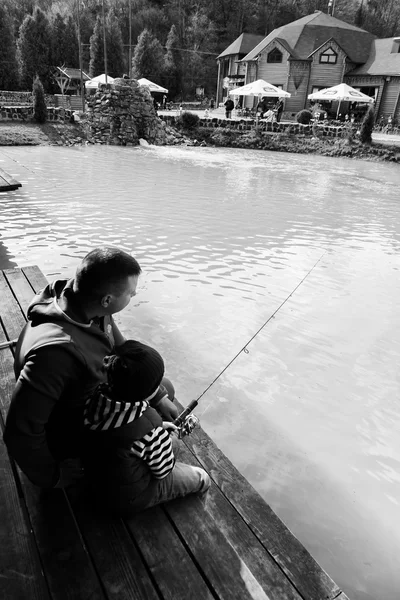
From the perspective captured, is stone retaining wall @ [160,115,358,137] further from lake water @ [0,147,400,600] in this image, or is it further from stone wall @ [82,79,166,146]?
lake water @ [0,147,400,600]

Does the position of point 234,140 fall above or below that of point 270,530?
below

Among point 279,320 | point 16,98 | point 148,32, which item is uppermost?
point 148,32

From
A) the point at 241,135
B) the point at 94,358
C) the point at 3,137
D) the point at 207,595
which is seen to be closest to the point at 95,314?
the point at 94,358

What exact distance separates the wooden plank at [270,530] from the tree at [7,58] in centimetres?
4377

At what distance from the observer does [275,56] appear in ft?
121

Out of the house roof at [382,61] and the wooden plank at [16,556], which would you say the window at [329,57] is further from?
the wooden plank at [16,556]

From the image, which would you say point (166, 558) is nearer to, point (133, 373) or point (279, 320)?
point (133, 373)

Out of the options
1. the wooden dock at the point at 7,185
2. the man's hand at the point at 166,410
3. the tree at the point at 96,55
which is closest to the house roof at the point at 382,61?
the tree at the point at 96,55

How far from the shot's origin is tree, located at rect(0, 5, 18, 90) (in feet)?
121

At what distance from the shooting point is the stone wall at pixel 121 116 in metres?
25.1

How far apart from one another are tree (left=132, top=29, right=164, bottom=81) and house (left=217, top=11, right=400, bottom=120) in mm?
13485

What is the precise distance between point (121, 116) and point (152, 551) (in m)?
26.8

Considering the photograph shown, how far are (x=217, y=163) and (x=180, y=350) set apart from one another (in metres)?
16.1

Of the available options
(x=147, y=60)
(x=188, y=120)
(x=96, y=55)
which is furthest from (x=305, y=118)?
(x=96, y=55)
